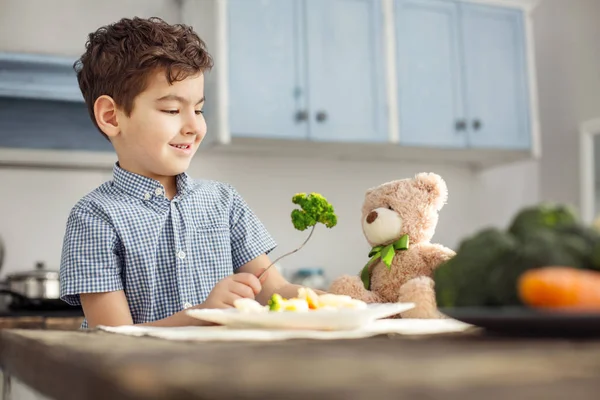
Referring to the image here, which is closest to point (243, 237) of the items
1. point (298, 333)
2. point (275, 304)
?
point (275, 304)

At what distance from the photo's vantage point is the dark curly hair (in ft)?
4.48

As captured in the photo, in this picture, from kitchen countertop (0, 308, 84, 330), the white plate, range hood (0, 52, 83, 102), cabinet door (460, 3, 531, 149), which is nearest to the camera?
the white plate

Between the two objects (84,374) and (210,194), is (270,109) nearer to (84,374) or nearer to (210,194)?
(210,194)

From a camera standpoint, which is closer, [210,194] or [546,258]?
[546,258]

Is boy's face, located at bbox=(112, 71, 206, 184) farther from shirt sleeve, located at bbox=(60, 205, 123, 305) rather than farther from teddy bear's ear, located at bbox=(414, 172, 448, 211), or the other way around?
teddy bear's ear, located at bbox=(414, 172, 448, 211)

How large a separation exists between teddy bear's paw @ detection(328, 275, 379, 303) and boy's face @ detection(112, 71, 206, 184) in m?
0.39

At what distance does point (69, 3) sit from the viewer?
3.14m

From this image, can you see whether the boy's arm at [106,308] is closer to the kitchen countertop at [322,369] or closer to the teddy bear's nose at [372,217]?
the teddy bear's nose at [372,217]

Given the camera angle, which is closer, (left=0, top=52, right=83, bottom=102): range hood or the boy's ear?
the boy's ear

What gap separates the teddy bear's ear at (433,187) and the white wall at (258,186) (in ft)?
6.53

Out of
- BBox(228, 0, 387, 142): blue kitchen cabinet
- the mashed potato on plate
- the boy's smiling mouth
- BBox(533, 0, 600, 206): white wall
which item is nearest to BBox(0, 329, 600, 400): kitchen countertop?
the mashed potato on plate

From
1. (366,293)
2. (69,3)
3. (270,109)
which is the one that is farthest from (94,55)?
(69,3)

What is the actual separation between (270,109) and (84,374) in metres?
2.58

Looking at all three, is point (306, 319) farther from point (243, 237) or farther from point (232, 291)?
point (243, 237)
